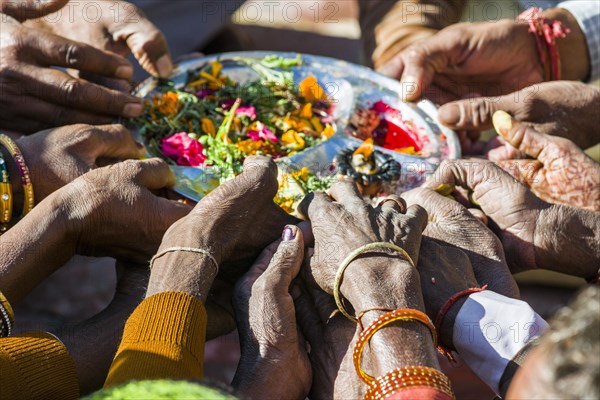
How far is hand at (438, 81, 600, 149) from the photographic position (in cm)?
305

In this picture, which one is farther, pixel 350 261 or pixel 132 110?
pixel 132 110

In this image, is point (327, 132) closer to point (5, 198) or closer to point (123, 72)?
point (123, 72)

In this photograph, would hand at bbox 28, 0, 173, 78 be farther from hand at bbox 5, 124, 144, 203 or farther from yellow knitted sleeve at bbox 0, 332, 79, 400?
yellow knitted sleeve at bbox 0, 332, 79, 400

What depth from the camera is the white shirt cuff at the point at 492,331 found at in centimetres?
199

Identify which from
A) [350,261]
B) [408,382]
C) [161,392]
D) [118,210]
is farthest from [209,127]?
[161,392]

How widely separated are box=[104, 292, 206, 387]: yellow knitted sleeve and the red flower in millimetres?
870

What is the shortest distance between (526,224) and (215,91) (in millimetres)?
1362

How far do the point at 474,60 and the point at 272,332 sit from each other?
1980mm

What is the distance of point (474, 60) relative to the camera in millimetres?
3510

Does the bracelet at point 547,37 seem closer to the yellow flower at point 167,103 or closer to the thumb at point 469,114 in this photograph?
the thumb at point 469,114

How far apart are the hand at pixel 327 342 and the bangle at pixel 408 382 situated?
0.21m

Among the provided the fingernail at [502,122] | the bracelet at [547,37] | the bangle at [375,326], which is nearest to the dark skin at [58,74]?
the fingernail at [502,122]

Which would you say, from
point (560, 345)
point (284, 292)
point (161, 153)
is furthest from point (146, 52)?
point (560, 345)

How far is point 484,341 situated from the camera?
202 cm
